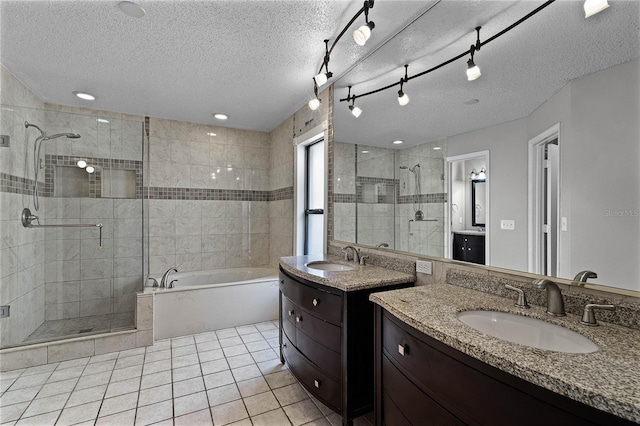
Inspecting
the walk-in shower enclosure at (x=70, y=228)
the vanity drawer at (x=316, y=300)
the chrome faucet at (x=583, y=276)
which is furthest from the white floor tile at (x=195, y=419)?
the chrome faucet at (x=583, y=276)

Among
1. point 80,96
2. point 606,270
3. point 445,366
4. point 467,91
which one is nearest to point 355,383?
point 445,366

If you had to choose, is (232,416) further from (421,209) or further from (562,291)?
(562,291)

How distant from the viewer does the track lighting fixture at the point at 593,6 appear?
1.03 metres

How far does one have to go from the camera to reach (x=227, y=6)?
163 centimetres

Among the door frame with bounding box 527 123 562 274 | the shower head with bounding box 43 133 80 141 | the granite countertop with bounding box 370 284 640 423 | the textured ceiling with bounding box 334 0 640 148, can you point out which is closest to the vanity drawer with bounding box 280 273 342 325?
the granite countertop with bounding box 370 284 640 423

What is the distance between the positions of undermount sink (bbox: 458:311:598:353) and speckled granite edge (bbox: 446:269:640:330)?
0.45 ft

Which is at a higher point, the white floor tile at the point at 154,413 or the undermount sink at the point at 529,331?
the undermount sink at the point at 529,331

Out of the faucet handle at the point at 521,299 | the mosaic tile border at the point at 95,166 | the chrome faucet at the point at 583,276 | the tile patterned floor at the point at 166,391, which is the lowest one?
A: the tile patterned floor at the point at 166,391

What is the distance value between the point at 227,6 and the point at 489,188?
5.74ft

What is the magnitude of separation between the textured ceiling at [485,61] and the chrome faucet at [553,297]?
0.75 m

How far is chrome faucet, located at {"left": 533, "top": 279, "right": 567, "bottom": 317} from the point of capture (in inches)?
41.8

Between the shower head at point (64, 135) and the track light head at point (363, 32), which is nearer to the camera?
the track light head at point (363, 32)

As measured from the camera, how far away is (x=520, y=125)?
1.30 meters

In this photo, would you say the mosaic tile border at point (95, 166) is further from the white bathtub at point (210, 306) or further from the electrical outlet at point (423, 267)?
the electrical outlet at point (423, 267)
